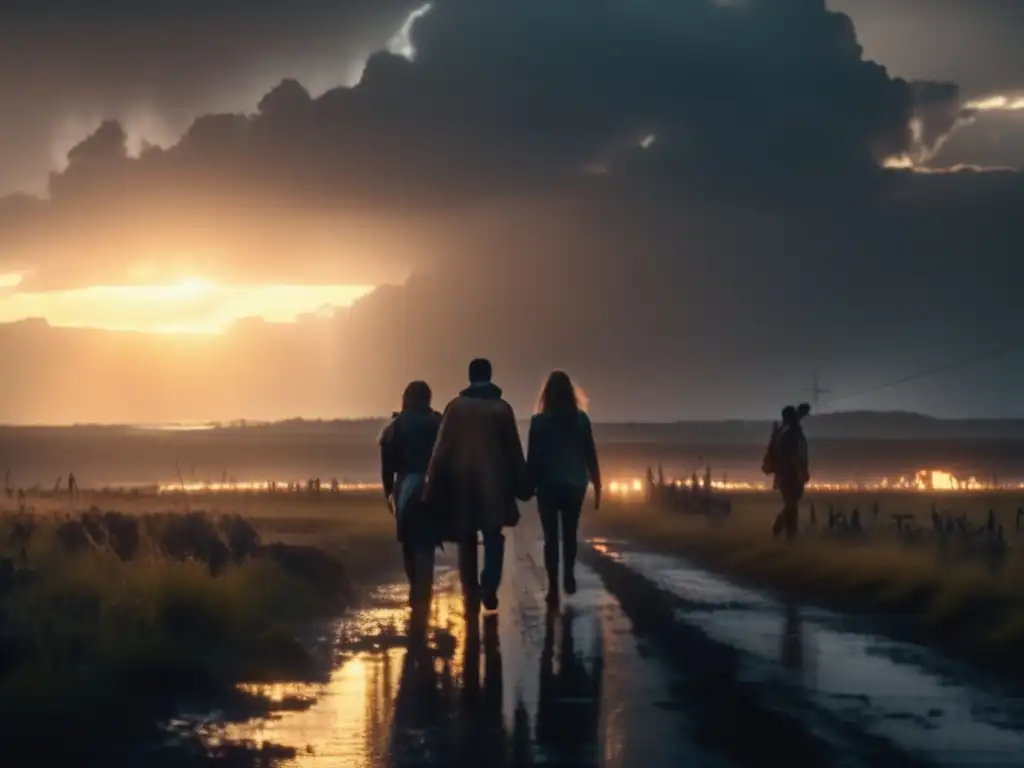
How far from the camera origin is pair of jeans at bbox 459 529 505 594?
616 inches

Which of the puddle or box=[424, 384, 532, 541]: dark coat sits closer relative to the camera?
the puddle

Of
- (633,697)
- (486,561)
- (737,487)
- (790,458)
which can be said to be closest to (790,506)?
(790,458)

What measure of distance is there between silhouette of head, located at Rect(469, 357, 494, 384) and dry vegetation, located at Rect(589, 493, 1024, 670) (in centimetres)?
450

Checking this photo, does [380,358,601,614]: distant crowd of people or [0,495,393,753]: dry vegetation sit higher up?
[380,358,601,614]: distant crowd of people

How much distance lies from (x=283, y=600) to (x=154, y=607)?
3.60 meters

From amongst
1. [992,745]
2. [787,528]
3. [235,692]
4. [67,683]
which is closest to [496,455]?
[235,692]

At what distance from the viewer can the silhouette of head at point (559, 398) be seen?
18.0m

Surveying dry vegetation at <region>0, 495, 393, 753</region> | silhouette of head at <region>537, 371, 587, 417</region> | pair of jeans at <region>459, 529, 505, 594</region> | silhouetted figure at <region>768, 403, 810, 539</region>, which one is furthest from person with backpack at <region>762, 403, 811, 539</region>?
pair of jeans at <region>459, 529, 505, 594</region>

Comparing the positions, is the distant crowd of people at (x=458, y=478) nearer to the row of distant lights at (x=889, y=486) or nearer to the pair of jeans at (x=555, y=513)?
the pair of jeans at (x=555, y=513)

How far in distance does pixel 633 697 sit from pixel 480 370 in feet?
17.0

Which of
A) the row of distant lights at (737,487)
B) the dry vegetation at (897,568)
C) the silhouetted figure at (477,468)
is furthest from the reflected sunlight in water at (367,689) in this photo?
the row of distant lights at (737,487)

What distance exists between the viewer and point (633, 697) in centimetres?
1121

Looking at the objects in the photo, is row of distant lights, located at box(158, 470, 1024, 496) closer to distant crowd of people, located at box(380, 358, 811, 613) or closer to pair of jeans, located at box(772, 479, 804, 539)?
pair of jeans, located at box(772, 479, 804, 539)

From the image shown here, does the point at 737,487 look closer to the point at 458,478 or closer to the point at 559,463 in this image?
the point at 559,463
